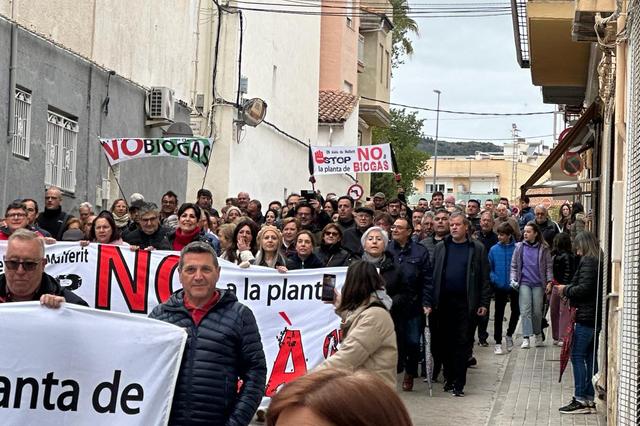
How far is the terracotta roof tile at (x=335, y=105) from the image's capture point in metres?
40.9

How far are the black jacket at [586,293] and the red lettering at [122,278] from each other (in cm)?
413

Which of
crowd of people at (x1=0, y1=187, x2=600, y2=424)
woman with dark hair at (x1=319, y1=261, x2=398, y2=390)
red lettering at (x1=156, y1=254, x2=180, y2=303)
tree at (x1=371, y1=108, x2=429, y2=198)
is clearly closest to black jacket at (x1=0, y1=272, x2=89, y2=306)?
crowd of people at (x1=0, y1=187, x2=600, y2=424)

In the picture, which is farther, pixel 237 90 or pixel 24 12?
pixel 237 90

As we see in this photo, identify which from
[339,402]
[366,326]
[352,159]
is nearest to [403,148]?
[352,159]

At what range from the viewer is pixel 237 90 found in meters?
29.2

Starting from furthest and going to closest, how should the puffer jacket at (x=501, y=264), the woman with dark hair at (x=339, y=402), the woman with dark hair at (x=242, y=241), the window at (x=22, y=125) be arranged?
1. the puffer jacket at (x=501, y=264)
2. the window at (x=22, y=125)
3. the woman with dark hair at (x=242, y=241)
4. the woman with dark hair at (x=339, y=402)

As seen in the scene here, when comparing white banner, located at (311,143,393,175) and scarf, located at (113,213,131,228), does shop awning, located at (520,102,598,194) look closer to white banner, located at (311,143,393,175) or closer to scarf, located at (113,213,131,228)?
white banner, located at (311,143,393,175)

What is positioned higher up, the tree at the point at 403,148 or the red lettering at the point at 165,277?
the tree at the point at 403,148

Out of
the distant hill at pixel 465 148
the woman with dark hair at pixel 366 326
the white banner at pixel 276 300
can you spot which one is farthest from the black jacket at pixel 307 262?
the distant hill at pixel 465 148

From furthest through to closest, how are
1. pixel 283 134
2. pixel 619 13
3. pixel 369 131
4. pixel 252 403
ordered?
pixel 369 131, pixel 283 134, pixel 619 13, pixel 252 403

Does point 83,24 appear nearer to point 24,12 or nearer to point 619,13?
point 24,12

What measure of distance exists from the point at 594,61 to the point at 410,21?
4627 cm

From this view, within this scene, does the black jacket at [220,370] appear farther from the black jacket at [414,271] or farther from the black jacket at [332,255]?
the black jacket at [414,271]

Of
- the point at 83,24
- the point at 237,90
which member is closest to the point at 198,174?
the point at 237,90
